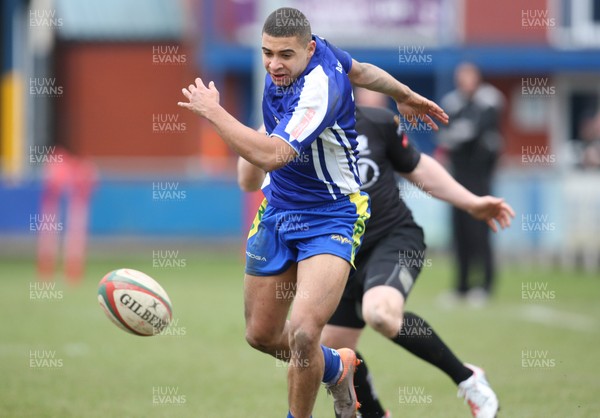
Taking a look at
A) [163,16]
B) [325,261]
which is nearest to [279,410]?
[325,261]

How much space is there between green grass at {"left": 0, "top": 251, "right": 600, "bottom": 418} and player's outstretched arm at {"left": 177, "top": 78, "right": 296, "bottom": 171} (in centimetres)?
213

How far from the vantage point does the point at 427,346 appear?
21.6ft

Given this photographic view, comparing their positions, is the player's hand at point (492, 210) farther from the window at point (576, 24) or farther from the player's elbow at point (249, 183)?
the window at point (576, 24)

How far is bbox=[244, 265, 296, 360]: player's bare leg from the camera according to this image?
6.09 metres

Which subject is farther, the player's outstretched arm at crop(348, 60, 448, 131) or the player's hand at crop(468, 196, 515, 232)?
the player's hand at crop(468, 196, 515, 232)

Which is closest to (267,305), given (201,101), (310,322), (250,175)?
(310,322)

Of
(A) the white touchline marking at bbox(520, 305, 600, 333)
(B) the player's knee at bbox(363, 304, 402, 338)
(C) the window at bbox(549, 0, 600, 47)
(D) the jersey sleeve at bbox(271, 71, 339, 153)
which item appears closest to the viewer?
(D) the jersey sleeve at bbox(271, 71, 339, 153)

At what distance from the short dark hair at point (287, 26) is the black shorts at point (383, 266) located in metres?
1.60

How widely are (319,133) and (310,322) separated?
3.31 feet

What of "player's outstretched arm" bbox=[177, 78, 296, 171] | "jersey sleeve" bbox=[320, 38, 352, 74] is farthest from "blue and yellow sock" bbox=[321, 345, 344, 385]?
"jersey sleeve" bbox=[320, 38, 352, 74]

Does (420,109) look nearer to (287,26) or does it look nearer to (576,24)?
(287,26)

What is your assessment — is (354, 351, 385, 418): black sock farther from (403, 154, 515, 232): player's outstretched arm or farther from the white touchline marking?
the white touchline marking

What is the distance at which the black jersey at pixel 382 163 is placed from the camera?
6910 millimetres

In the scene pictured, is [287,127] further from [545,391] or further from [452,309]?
[452,309]
